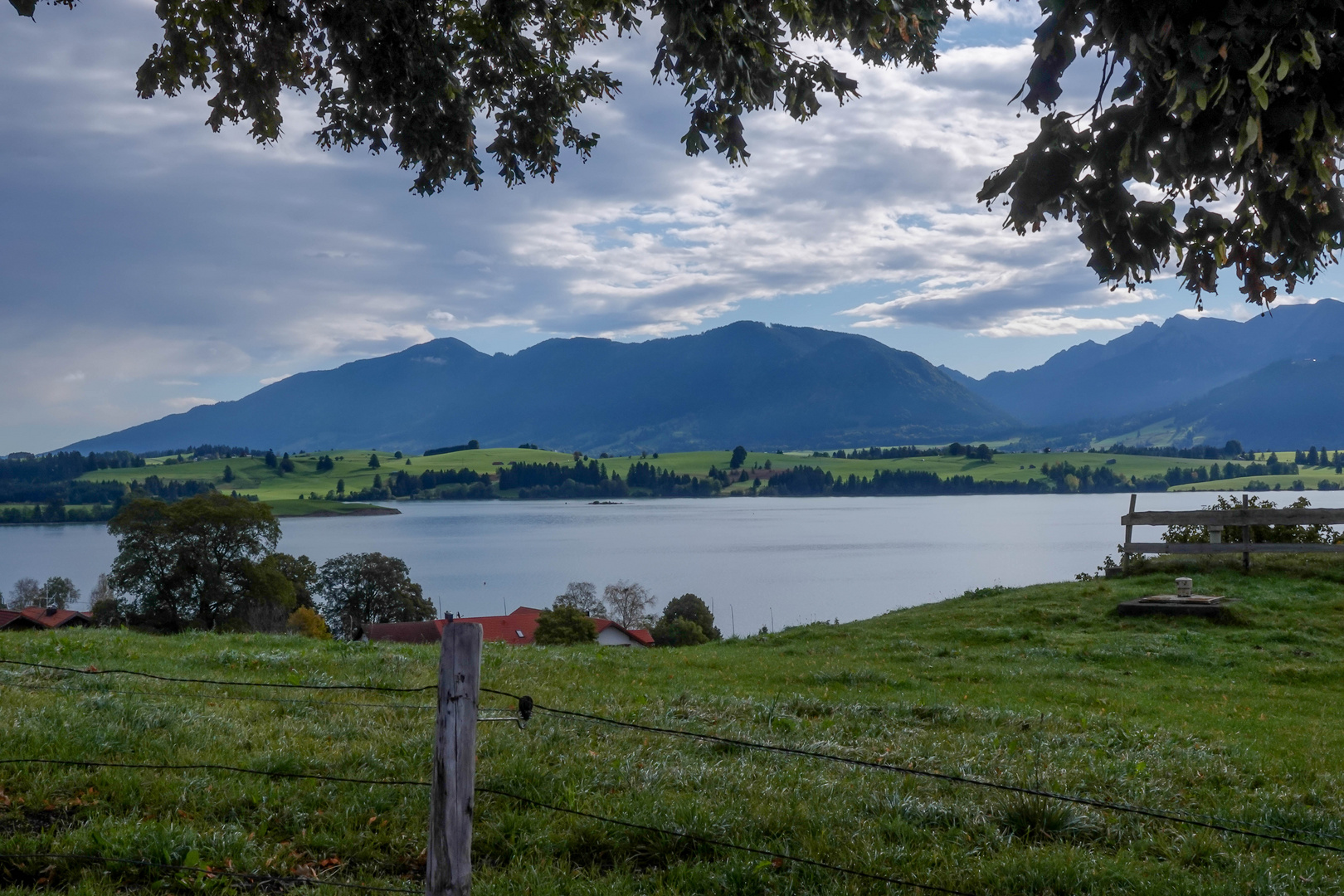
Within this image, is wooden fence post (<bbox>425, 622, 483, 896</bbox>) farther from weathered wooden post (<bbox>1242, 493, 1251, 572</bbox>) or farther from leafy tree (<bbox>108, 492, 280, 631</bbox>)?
leafy tree (<bbox>108, 492, 280, 631</bbox>)

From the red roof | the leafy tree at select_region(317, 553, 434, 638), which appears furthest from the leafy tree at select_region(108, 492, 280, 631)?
the leafy tree at select_region(317, 553, 434, 638)

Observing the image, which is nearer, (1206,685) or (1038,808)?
(1038,808)

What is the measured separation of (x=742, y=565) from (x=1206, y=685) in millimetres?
97193

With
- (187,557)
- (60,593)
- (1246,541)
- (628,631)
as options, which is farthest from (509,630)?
(60,593)

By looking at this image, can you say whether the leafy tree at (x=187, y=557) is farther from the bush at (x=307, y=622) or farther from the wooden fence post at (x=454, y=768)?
the wooden fence post at (x=454, y=768)

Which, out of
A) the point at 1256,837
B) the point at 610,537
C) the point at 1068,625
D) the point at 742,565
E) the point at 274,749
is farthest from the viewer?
the point at 610,537

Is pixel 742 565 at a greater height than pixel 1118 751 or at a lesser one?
lesser

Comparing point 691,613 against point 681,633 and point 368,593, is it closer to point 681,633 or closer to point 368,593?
point 681,633

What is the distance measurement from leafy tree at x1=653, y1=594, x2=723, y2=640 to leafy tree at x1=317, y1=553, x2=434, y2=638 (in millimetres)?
23854

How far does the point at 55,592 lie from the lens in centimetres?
9494

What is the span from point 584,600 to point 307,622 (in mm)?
24665

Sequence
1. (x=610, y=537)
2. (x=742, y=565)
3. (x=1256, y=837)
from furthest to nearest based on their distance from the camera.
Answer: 1. (x=610, y=537)
2. (x=742, y=565)
3. (x=1256, y=837)

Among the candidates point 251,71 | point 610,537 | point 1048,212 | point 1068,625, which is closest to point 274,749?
point 1048,212

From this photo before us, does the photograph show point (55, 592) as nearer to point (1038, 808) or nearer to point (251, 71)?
point (251, 71)
